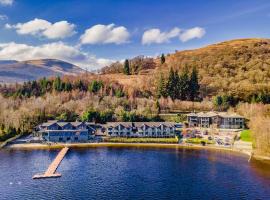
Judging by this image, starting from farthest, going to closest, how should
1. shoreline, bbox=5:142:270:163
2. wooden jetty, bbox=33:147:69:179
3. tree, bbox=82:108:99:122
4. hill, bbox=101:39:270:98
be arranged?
hill, bbox=101:39:270:98, tree, bbox=82:108:99:122, shoreline, bbox=5:142:270:163, wooden jetty, bbox=33:147:69:179

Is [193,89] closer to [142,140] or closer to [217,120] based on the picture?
[217,120]

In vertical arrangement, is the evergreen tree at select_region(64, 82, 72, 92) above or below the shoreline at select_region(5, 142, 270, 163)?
above

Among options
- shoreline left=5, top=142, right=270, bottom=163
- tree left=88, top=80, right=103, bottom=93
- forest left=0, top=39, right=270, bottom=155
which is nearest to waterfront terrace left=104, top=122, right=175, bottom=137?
shoreline left=5, top=142, right=270, bottom=163

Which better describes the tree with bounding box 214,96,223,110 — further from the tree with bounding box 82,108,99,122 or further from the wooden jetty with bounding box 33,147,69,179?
the wooden jetty with bounding box 33,147,69,179

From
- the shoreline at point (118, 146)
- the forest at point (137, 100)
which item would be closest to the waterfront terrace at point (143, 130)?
the shoreline at point (118, 146)

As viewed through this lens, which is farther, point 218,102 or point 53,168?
point 218,102

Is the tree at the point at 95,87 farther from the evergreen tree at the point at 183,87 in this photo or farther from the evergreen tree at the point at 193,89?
the evergreen tree at the point at 193,89

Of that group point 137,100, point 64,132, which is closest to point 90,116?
point 64,132

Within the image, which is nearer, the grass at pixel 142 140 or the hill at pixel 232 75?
the grass at pixel 142 140

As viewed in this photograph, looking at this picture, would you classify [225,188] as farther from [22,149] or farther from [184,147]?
[22,149]
